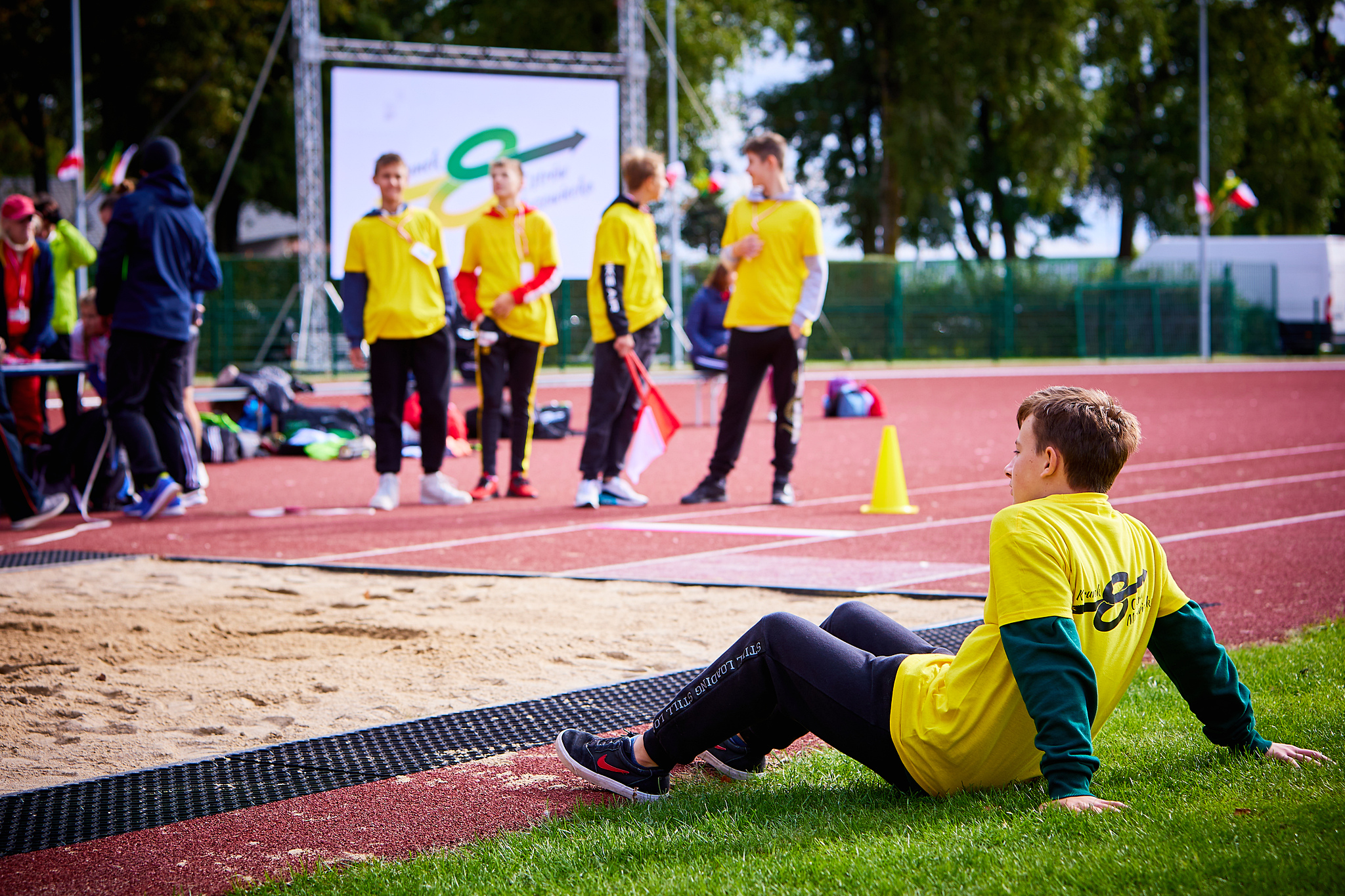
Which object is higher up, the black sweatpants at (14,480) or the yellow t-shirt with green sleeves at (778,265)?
the yellow t-shirt with green sleeves at (778,265)

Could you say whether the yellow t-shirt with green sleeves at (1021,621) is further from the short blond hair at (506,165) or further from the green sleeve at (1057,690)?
the short blond hair at (506,165)

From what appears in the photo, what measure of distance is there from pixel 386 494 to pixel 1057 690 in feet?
23.9

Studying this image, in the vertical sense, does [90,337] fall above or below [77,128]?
below

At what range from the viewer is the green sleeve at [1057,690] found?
9.22 ft

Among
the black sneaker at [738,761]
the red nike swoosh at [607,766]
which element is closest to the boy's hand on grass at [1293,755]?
the black sneaker at [738,761]

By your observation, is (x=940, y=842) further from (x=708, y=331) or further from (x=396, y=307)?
(x=708, y=331)

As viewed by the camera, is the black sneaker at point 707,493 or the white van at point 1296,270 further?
the white van at point 1296,270

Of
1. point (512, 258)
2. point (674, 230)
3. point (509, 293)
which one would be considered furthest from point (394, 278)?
point (674, 230)

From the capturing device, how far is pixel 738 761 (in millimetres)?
3688

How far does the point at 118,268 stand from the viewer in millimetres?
8766

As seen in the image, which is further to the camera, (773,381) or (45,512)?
(773,381)

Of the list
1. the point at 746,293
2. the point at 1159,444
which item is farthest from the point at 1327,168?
the point at 746,293

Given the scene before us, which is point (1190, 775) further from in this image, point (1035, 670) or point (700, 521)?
point (700, 521)

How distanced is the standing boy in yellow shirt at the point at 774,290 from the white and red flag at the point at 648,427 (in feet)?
1.43
